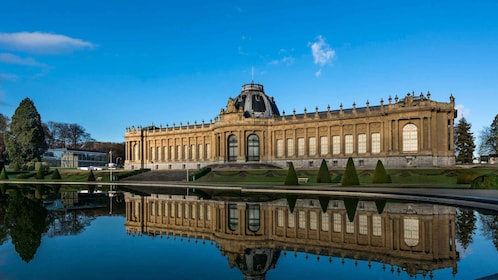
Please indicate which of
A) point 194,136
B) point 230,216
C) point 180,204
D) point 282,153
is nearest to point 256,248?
point 230,216

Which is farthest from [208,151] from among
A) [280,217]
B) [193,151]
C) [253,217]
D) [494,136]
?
[280,217]

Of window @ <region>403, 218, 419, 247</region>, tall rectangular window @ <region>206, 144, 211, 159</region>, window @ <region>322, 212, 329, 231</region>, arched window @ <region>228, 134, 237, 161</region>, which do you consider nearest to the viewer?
window @ <region>403, 218, 419, 247</region>

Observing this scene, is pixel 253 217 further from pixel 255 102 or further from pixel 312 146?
pixel 255 102

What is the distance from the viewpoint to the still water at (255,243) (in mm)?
10469

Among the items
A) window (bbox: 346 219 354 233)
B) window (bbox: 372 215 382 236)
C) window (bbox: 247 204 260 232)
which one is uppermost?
window (bbox: 372 215 382 236)

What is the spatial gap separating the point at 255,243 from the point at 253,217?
551 cm

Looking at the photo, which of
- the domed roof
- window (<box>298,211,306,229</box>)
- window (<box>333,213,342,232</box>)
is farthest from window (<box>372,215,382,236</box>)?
the domed roof

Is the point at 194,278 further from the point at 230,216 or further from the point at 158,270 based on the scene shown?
the point at 230,216

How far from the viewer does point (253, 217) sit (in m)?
19.4

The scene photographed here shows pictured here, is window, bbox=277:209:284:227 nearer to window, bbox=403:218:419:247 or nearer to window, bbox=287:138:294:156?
window, bbox=403:218:419:247

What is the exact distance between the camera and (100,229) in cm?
1739

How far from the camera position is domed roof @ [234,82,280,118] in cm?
7575

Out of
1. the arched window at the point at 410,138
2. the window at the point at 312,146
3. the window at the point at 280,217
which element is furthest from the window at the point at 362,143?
the window at the point at 280,217

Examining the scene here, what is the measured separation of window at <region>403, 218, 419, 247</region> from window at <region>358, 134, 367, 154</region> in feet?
149
